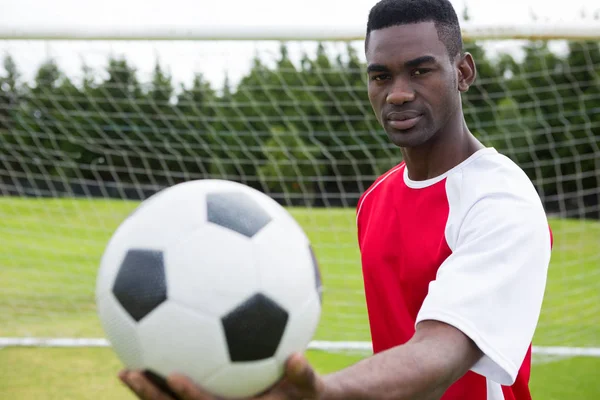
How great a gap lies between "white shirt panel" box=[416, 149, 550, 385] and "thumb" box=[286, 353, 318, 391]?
1.16ft

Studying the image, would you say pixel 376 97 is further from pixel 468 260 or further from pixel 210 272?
pixel 210 272

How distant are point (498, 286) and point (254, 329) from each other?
53 cm

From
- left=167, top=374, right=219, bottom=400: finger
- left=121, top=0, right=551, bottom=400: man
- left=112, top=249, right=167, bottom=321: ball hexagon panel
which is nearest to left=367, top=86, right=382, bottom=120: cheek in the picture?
left=121, top=0, right=551, bottom=400: man

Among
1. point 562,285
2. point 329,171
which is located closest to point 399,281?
point 562,285

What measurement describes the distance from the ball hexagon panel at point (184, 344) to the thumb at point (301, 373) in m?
0.16

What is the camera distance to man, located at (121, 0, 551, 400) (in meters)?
1.23

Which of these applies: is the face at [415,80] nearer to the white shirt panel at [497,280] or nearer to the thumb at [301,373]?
the white shirt panel at [497,280]

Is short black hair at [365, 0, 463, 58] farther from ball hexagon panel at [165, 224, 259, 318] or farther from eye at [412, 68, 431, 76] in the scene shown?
ball hexagon panel at [165, 224, 259, 318]

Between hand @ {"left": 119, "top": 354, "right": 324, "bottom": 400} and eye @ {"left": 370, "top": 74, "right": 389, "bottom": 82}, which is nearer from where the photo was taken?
hand @ {"left": 119, "top": 354, "right": 324, "bottom": 400}

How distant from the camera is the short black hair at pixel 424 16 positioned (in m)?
1.79

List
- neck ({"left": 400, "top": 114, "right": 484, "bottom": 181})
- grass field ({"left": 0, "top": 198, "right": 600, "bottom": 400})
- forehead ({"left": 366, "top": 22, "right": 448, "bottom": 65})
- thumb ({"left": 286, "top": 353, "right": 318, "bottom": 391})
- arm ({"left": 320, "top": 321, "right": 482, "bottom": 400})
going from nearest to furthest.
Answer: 1. thumb ({"left": 286, "top": 353, "right": 318, "bottom": 391})
2. arm ({"left": 320, "top": 321, "right": 482, "bottom": 400})
3. forehead ({"left": 366, "top": 22, "right": 448, "bottom": 65})
4. neck ({"left": 400, "top": 114, "right": 484, "bottom": 181})
5. grass field ({"left": 0, "top": 198, "right": 600, "bottom": 400})

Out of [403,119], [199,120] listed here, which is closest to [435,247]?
[403,119]

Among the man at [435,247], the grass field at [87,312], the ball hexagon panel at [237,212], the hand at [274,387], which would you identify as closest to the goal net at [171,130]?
the grass field at [87,312]

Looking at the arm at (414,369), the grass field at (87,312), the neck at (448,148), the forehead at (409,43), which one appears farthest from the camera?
the grass field at (87,312)
